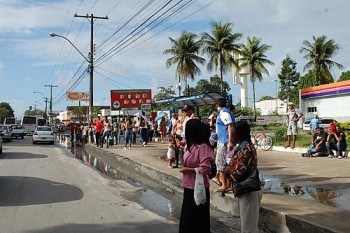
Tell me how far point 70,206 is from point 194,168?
4194mm

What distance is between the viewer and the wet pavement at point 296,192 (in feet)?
21.2

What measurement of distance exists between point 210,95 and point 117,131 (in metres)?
10.6

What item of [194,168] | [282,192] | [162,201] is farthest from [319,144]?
[194,168]

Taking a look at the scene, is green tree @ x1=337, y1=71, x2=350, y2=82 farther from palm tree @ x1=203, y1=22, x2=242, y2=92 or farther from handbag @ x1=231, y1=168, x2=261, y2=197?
handbag @ x1=231, y1=168, x2=261, y2=197

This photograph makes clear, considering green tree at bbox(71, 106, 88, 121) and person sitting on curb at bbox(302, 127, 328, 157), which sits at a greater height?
green tree at bbox(71, 106, 88, 121)

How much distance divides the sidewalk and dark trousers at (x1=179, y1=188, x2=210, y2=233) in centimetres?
160

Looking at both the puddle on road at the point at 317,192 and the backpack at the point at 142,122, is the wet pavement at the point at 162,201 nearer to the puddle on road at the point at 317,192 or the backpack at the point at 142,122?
the puddle on road at the point at 317,192

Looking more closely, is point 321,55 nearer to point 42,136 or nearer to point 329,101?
point 329,101

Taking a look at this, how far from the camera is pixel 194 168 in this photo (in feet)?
17.6

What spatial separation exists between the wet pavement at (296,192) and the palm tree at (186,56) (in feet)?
122

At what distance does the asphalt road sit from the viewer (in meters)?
7.09

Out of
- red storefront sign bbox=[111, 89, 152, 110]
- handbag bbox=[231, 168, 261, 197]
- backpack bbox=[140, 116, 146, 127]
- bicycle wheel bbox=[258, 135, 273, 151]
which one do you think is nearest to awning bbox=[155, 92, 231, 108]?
backpack bbox=[140, 116, 146, 127]

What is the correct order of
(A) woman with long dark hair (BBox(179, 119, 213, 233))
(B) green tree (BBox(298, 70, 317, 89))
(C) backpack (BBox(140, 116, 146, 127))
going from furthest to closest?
1. (B) green tree (BBox(298, 70, 317, 89))
2. (C) backpack (BBox(140, 116, 146, 127))
3. (A) woman with long dark hair (BBox(179, 119, 213, 233))

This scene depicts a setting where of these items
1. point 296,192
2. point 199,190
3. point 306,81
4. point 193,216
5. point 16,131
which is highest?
point 306,81
